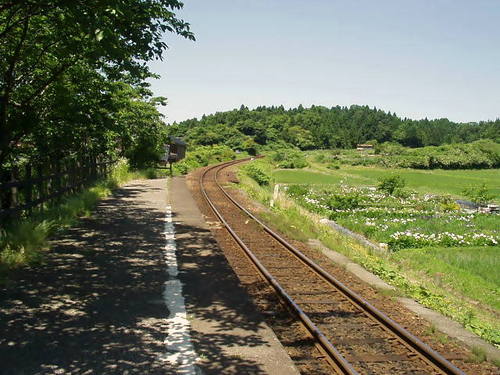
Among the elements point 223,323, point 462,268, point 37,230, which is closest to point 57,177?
point 37,230

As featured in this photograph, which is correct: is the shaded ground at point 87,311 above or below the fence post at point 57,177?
below

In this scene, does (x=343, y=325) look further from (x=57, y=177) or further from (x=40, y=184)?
(x=57, y=177)

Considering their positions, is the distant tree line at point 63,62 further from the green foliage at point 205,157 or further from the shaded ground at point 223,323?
the green foliage at point 205,157

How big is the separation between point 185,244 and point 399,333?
21.7 ft

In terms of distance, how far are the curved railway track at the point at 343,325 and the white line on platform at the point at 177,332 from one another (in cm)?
177

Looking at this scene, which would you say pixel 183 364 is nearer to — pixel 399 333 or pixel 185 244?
pixel 399 333

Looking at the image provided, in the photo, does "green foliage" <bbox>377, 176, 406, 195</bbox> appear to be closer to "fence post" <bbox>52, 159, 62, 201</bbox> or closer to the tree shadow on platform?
"fence post" <bbox>52, 159, 62, 201</bbox>

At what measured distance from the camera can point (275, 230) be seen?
51.8 ft

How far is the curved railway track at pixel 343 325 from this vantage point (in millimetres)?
5805

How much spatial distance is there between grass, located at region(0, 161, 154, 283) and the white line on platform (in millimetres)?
2744

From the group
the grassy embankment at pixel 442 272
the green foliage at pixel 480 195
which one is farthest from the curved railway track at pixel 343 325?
the green foliage at pixel 480 195

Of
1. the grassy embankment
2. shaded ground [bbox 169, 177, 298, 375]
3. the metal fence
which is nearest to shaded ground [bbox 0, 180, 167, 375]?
shaded ground [bbox 169, 177, 298, 375]

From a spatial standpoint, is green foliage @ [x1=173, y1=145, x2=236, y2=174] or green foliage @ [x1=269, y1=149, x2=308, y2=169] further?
green foliage @ [x1=269, y1=149, x2=308, y2=169]

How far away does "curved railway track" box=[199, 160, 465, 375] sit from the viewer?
19.0 ft
